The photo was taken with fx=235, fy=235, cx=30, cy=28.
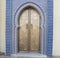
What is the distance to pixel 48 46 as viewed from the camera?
Answer: 27.2 ft

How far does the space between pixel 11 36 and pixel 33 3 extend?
1.42 meters

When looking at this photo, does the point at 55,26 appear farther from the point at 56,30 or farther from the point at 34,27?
the point at 34,27

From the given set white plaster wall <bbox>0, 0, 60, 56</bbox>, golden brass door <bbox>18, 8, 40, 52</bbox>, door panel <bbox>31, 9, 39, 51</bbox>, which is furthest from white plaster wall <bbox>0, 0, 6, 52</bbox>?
door panel <bbox>31, 9, 39, 51</bbox>

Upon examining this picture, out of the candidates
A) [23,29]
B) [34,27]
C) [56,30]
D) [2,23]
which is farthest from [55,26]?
[2,23]

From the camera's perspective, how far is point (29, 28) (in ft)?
28.4

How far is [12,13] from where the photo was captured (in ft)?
27.8

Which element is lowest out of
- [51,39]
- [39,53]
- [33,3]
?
[39,53]

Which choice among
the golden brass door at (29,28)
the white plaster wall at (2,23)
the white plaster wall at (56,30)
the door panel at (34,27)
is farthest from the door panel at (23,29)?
the white plaster wall at (56,30)

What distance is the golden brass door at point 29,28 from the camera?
8.66m

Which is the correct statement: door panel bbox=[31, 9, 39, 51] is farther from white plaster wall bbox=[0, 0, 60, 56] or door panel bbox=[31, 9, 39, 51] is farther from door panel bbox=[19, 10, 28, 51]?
white plaster wall bbox=[0, 0, 60, 56]

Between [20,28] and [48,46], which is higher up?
[20,28]

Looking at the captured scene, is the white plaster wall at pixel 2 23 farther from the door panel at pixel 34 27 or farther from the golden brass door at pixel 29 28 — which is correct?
the door panel at pixel 34 27

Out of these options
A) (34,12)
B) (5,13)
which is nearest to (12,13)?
(5,13)

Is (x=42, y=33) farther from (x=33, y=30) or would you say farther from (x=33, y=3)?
(x=33, y=3)
